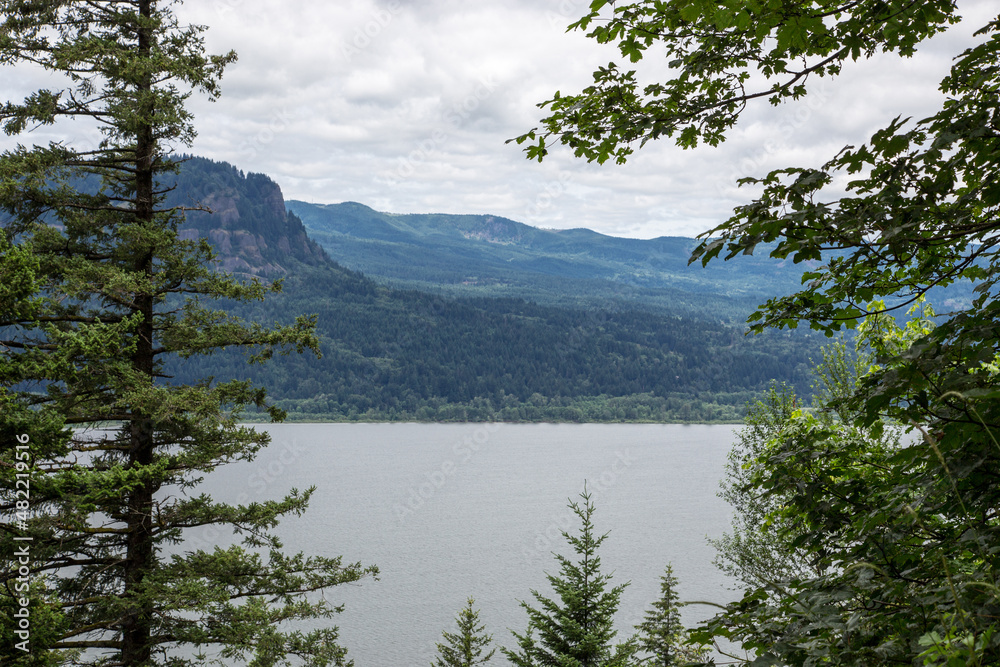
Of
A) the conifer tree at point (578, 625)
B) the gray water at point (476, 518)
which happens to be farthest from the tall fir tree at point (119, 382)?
the gray water at point (476, 518)

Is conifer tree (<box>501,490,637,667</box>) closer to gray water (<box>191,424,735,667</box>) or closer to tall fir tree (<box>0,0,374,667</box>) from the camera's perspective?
tall fir tree (<box>0,0,374,667</box>)

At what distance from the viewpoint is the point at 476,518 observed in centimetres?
6438

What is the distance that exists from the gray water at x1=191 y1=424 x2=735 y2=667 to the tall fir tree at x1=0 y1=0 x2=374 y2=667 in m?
21.6

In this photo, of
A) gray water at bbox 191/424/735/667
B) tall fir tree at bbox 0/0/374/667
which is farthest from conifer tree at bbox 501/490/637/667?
gray water at bbox 191/424/735/667

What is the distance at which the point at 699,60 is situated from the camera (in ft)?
12.1

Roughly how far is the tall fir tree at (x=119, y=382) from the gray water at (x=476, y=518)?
70.9ft

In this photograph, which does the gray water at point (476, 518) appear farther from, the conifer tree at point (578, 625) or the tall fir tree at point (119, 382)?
the tall fir tree at point (119, 382)

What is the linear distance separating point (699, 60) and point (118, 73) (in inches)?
379

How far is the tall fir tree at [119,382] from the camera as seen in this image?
8414 mm

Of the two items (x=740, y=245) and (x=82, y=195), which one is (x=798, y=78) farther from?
(x=82, y=195)

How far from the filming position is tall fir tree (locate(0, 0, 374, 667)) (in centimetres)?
841

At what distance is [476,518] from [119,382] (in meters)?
57.8

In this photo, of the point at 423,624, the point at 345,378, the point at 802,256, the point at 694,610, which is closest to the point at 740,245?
the point at 802,256

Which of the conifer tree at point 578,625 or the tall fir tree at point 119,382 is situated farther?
the conifer tree at point 578,625
